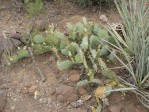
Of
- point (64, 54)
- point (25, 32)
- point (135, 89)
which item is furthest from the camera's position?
point (25, 32)

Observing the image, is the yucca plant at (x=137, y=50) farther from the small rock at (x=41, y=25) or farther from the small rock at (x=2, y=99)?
the small rock at (x=2, y=99)

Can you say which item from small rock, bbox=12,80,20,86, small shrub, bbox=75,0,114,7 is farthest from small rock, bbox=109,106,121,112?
small shrub, bbox=75,0,114,7

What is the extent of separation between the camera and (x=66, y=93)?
98.1 inches

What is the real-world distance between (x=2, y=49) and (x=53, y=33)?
430 millimetres

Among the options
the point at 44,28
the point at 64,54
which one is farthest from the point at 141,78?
the point at 44,28

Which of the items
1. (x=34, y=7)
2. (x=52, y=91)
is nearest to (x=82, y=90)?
(x=52, y=91)

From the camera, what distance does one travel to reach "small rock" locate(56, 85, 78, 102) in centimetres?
249

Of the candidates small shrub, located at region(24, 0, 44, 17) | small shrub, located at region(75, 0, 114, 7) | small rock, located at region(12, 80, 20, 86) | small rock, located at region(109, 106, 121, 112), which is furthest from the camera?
small shrub, located at region(75, 0, 114, 7)

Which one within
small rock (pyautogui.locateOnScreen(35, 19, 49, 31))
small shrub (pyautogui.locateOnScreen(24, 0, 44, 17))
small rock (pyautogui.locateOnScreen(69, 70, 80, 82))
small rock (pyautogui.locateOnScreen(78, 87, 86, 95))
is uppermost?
small shrub (pyautogui.locateOnScreen(24, 0, 44, 17))

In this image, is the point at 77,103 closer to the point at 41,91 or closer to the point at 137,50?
the point at 41,91

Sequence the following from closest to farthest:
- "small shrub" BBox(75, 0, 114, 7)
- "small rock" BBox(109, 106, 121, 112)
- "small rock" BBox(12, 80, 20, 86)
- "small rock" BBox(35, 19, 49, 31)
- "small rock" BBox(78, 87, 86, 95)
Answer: "small rock" BBox(109, 106, 121, 112), "small rock" BBox(78, 87, 86, 95), "small rock" BBox(12, 80, 20, 86), "small rock" BBox(35, 19, 49, 31), "small shrub" BBox(75, 0, 114, 7)

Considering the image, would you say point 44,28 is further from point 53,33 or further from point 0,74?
point 0,74

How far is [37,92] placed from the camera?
8.42ft

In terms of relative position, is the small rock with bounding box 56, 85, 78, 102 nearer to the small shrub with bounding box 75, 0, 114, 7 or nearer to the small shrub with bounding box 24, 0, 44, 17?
the small shrub with bounding box 24, 0, 44, 17
